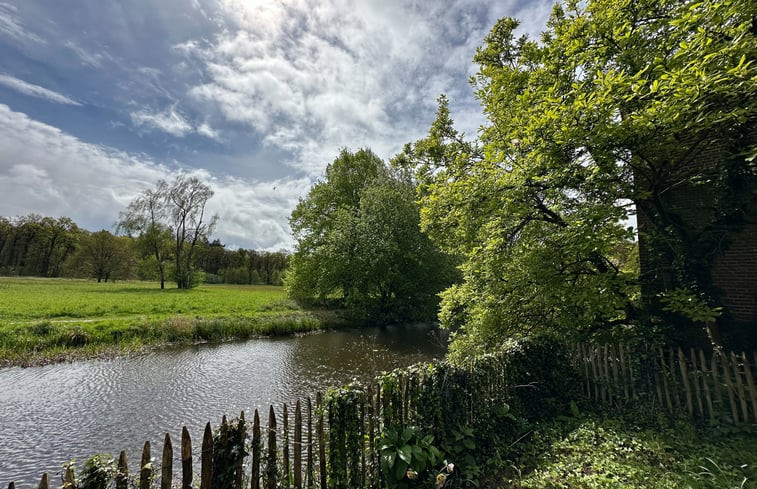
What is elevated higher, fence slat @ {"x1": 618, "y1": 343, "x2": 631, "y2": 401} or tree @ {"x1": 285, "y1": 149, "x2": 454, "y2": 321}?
tree @ {"x1": 285, "y1": 149, "x2": 454, "y2": 321}

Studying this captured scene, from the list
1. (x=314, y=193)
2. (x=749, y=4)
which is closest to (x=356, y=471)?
(x=749, y=4)

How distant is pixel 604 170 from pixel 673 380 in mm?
4319

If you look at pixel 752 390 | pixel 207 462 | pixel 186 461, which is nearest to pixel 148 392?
pixel 207 462

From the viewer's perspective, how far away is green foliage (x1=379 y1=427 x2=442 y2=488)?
420 cm

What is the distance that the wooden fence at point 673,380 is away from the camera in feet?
18.5

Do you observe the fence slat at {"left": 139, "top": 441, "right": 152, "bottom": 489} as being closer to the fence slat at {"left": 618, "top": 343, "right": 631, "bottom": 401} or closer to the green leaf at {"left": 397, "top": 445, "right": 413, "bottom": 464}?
the green leaf at {"left": 397, "top": 445, "right": 413, "bottom": 464}

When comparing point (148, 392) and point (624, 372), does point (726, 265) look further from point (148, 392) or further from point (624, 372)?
point (148, 392)

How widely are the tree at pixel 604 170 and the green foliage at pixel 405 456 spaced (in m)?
4.54

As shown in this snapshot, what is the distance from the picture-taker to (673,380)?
6355 mm

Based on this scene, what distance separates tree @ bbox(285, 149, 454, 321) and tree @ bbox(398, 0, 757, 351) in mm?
15723

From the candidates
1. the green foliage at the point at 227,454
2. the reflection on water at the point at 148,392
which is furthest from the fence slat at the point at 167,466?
the reflection on water at the point at 148,392

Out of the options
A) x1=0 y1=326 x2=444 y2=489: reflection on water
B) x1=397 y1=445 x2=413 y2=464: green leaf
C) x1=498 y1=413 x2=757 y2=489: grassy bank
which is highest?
x1=397 y1=445 x2=413 y2=464: green leaf

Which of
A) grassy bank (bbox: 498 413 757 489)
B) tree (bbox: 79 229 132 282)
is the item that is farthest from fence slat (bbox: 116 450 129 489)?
tree (bbox: 79 229 132 282)

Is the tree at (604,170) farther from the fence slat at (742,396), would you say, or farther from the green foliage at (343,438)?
the green foliage at (343,438)
